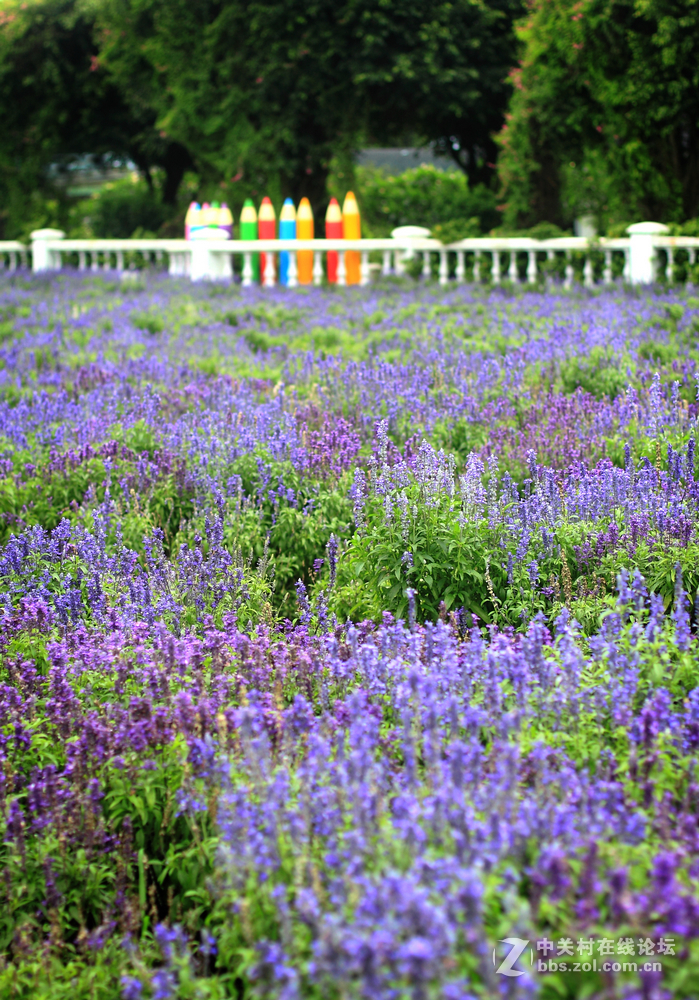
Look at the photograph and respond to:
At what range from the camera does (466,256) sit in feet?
44.8

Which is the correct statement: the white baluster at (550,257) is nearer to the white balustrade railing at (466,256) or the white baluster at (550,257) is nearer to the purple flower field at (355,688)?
the white balustrade railing at (466,256)

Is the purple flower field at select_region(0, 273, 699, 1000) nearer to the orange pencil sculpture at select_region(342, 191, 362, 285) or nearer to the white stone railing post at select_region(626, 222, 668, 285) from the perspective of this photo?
the white stone railing post at select_region(626, 222, 668, 285)

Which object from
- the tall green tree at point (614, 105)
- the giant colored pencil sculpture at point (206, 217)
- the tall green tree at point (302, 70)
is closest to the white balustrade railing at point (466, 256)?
the giant colored pencil sculpture at point (206, 217)

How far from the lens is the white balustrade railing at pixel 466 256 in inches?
431

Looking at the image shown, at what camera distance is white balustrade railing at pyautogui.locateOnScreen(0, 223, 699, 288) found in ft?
35.9

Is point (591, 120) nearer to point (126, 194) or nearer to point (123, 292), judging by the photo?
point (123, 292)

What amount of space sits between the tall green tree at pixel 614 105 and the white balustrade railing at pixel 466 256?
2002 mm

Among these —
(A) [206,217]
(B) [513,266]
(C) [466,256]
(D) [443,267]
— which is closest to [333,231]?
(C) [466,256]

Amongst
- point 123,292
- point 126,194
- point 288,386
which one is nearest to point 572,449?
point 288,386

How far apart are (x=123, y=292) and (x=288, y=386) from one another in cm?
670

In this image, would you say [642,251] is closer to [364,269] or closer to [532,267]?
[532,267]

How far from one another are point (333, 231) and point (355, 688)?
12895 millimetres

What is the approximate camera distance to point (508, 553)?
337 cm

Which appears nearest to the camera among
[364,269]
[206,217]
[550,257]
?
[550,257]
